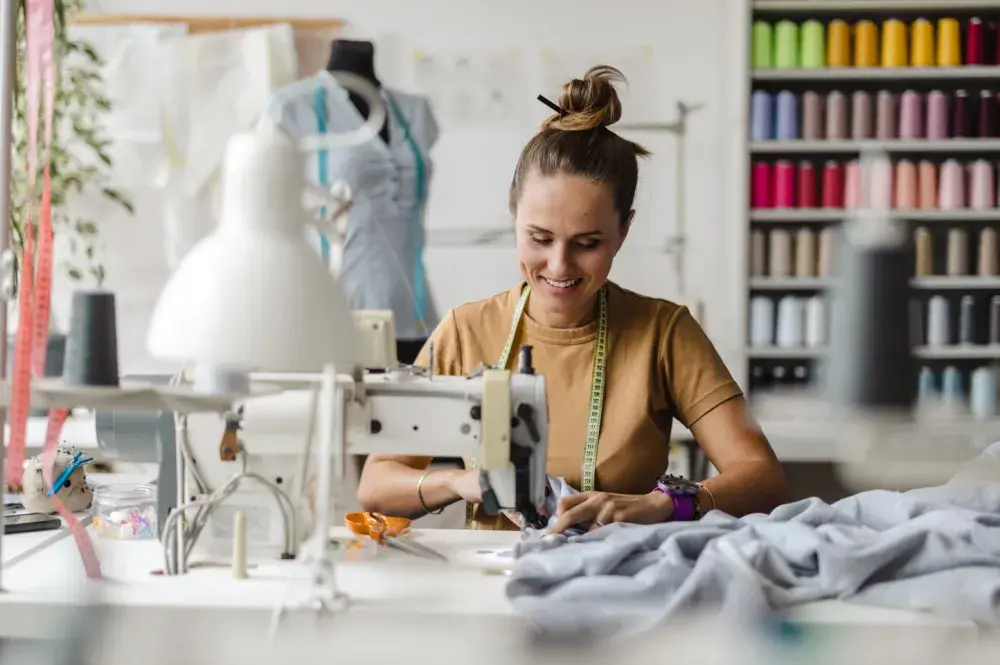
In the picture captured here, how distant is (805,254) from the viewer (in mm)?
3812

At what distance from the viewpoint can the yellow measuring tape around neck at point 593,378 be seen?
192 cm

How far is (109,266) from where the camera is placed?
13.2ft

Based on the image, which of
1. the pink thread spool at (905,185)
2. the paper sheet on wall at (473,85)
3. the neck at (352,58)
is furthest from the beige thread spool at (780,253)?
the neck at (352,58)

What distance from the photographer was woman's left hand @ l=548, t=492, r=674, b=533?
4.97 ft

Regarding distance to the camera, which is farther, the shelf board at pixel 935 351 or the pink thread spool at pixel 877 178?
the shelf board at pixel 935 351

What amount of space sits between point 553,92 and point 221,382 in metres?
2.90

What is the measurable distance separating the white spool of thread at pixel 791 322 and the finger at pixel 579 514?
2468 mm

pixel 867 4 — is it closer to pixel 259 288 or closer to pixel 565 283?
pixel 565 283

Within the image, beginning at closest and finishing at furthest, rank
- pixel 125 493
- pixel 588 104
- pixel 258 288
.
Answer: pixel 258 288 < pixel 125 493 < pixel 588 104

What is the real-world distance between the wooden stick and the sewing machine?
273 centimetres

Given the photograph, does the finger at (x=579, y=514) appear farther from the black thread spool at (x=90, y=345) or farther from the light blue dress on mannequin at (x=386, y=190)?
the light blue dress on mannequin at (x=386, y=190)

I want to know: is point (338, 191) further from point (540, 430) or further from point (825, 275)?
point (825, 275)

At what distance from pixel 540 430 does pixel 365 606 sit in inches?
15.3

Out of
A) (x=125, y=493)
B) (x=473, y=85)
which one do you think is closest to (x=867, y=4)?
(x=473, y=85)
